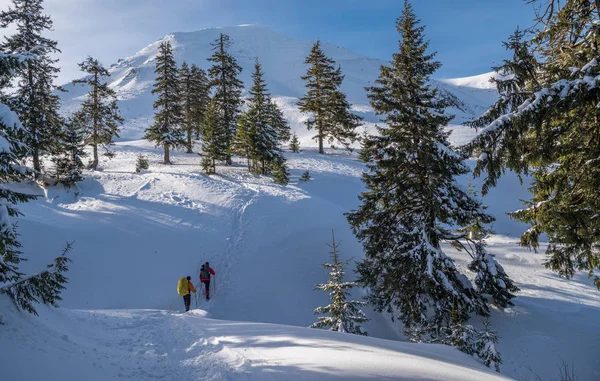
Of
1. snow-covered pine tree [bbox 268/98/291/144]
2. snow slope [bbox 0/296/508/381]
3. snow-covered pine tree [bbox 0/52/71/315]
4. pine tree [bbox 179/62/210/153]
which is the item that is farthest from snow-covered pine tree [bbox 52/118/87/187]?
snow-covered pine tree [bbox 0/52/71/315]

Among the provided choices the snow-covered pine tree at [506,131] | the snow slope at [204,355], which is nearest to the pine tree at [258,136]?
the snow slope at [204,355]

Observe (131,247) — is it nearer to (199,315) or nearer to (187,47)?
(199,315)

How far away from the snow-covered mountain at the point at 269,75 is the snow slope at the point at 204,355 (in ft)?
175

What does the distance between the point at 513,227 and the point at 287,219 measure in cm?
2204

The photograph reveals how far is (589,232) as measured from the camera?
7.14 metres

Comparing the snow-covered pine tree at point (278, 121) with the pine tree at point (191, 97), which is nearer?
the snow-covered pine tree at point (278, 121)

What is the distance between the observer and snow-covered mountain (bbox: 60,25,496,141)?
8081 centimetres

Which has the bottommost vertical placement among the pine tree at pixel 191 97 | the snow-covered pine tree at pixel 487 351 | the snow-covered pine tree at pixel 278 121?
the snow-covered pine tree at pixel 487 351

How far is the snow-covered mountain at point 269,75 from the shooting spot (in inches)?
3182

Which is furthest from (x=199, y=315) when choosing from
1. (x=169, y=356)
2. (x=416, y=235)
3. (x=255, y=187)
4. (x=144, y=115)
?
(x=144, y=115)

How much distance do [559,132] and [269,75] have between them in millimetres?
111832

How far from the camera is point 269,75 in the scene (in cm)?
11000

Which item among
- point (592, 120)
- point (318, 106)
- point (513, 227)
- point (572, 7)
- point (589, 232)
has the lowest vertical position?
point (513, 227)

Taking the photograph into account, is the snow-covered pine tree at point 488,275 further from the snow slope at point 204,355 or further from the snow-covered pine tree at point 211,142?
the snow-covered pine tree at point 211,142
